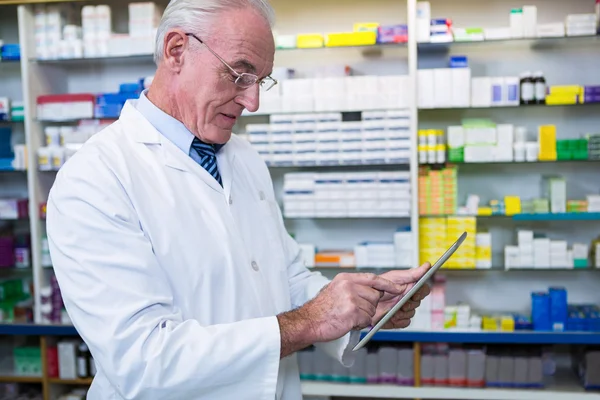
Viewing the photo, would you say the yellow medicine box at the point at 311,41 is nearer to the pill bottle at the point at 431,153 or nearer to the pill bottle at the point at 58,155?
the pill bottle at the point at 431,153

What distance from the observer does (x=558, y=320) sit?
153 inches

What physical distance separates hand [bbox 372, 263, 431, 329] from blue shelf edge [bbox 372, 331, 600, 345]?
222 cm

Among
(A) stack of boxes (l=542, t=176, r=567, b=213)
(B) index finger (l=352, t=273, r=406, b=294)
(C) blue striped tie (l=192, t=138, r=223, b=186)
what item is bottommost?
(B) index finger (l=352, t=273, r=406, b=294)

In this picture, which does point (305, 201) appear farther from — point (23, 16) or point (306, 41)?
point (23, 16)

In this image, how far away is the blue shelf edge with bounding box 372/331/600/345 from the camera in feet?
12.5

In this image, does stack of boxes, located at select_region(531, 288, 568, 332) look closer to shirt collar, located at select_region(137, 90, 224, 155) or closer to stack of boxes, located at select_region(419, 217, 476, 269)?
stack of boxes, located at select_region(419, 217, 476, 269)

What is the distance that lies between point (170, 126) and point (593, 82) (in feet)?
11.1

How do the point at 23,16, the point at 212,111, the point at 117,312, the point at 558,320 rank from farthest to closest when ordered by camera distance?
the point at 23,16 < the point at 558,320 < the point at 212,111 < the point at 117,312

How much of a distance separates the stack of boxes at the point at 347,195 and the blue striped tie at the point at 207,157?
2.28 meters

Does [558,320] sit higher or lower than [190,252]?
lower

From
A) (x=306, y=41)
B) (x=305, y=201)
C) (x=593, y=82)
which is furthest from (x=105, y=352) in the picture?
(x=593, y=82)

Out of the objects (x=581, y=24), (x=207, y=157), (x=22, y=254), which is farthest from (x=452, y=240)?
(x=22, y=254)

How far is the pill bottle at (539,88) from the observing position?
393 cm

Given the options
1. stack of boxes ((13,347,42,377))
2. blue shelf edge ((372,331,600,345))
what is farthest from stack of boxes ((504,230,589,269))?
stack of boxes ((13,347,42,377))
